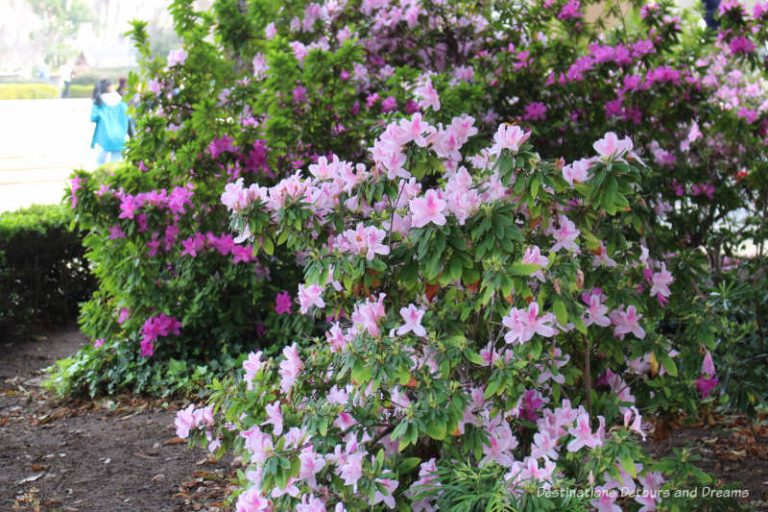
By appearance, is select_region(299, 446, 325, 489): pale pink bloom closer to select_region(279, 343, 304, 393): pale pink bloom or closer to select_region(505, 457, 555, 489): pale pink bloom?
select_region(279, 343, 304, 393): pale pink bloom

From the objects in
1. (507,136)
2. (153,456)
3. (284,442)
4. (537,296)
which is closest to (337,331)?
(284,442)

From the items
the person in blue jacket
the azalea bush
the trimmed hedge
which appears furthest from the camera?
the person in blue jacket

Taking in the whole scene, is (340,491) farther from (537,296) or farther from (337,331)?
(537,296)

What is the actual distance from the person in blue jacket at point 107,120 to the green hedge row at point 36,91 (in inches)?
308

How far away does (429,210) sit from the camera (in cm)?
205

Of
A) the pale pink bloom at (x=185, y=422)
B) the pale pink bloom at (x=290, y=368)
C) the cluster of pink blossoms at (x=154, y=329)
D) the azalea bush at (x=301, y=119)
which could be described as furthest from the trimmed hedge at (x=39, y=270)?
the pale pink bloom at (x=290, y=368)

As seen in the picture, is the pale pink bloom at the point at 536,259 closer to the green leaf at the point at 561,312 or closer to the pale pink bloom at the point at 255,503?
the green leaf at the point at 561,312

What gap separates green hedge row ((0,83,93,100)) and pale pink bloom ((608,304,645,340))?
19350 millimetres

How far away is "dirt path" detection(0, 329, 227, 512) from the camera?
345 cm

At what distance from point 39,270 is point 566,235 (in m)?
4.99

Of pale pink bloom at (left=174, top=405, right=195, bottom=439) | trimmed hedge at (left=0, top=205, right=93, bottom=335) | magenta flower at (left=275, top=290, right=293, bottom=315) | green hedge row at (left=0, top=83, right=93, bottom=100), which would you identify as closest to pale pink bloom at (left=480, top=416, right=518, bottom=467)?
pale pink bloom at (left=174, top=405, right=195, bottom=439)

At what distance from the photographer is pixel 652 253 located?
A: 9.28 feet

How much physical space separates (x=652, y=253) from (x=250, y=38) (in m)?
3.31

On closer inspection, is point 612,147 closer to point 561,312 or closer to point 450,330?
point 561,312
